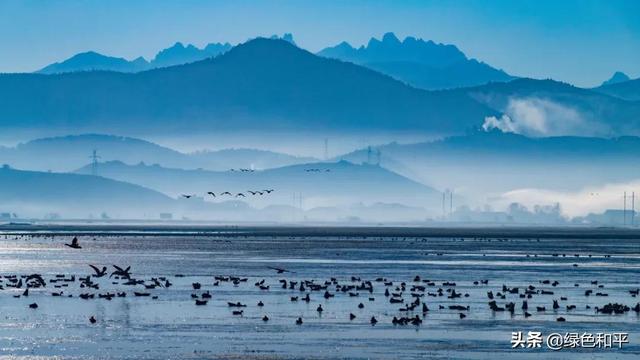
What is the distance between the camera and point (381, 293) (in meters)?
83.7

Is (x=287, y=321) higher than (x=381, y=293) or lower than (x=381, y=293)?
lower

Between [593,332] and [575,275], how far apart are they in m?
44.9

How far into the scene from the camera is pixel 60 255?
144500 millimetres

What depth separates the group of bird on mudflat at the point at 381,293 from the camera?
72062 mm

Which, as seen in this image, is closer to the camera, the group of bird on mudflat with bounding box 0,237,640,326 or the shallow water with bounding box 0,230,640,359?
the shallow water with bounding box 0,230,640,359

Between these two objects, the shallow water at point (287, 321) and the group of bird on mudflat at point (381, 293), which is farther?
the group of bird on mudflat at point (381, 293)

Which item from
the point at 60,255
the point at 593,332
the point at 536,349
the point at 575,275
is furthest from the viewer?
the point at 60,255

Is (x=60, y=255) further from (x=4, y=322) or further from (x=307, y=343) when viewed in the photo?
(x=307, y=343)

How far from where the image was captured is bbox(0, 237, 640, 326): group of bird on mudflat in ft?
236

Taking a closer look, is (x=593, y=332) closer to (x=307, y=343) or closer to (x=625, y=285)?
(x=307, y=343)

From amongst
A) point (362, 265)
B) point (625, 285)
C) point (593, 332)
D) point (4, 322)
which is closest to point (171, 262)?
point (362, 265)

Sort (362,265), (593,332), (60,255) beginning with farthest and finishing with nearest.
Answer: (60,255) → (362,265) → (593,332)

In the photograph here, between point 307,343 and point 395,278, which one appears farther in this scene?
point 395,278

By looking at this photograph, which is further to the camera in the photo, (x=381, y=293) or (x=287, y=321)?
(x=381, y=293)
